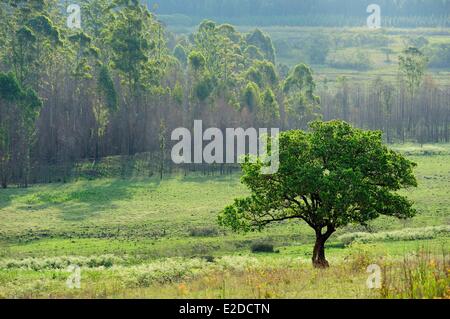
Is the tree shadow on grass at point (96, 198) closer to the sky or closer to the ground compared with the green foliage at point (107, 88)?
closer to the ground

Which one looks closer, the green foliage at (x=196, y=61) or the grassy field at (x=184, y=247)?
the grassy field at (x=184, y=247)

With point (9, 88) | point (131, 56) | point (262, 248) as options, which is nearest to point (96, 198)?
point (9, 88)

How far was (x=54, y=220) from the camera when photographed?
59656 millimetres

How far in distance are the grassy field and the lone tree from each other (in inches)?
86.0

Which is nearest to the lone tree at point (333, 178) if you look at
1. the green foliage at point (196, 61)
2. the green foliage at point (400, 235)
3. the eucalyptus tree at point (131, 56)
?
the green foliage at point (400, 235)

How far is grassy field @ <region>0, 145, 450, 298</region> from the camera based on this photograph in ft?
75.3

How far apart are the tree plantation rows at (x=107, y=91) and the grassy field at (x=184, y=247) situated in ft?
28.2

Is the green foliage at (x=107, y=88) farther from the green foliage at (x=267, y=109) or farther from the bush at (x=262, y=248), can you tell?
the bush at (x=262, y=248)

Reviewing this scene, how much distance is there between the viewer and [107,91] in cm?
8719

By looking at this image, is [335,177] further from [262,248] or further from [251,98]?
[251,98]

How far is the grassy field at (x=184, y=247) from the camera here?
22.9 m

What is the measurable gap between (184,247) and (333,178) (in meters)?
18.8

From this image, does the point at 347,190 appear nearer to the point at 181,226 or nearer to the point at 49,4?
the point at 181,226
